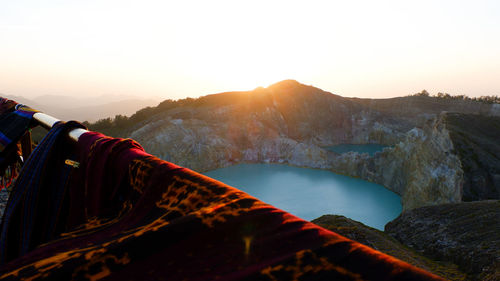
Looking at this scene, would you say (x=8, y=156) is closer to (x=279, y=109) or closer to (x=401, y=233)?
(x=401, y=233)

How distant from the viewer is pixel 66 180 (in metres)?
1.37

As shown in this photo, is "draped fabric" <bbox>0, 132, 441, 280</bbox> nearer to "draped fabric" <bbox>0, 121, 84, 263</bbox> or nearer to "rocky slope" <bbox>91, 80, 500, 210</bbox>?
"draped fabric" <bbox>0, 121, 84, 263</bbox>

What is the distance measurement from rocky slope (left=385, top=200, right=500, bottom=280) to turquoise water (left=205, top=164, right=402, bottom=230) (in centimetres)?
1404

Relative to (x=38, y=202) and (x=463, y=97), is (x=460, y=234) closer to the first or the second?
(x=38, y=202)

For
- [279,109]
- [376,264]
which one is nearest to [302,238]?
[376,264]

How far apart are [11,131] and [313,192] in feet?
75.2

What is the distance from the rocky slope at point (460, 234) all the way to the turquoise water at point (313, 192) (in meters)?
14.0

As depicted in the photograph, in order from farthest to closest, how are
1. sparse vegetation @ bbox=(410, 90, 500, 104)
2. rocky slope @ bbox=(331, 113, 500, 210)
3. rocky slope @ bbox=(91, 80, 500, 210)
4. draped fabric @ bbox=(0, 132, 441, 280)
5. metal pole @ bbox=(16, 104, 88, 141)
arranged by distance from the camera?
sparse vegetation @ bbox=(410, 90, 500, 104) < rocky slope @ bbox=(91, 80, 500, 210) < rocky slope @ bbox=(331, 113, 500, 210) < metal pole @ bbox=(16, 104, 88, 141) < draped fabric @ bbox=(0, 132, 441, 280)

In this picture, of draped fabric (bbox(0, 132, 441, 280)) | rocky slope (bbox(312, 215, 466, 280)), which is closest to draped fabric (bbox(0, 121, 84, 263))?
draped fabric (bbox(0, 132, 441, 280))

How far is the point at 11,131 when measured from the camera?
1.87 metres

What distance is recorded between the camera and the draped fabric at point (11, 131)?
5.99 feet

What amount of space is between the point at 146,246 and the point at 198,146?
83.0 feet

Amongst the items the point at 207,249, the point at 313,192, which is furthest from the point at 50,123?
the point at 313,192

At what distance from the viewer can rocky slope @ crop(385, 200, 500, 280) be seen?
8.48 ft
